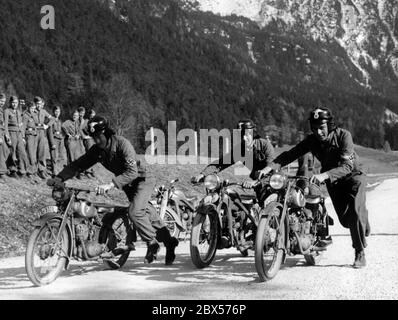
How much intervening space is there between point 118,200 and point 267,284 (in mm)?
10445

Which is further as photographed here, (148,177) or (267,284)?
(148,177)

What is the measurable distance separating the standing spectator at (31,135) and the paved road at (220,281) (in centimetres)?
594

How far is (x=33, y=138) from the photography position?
14.9 meters

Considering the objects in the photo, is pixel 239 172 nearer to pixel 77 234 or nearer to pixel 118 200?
pixel 118 200

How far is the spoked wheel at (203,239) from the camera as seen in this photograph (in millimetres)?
7480

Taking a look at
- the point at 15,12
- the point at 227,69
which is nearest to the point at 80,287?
the point at 15,12

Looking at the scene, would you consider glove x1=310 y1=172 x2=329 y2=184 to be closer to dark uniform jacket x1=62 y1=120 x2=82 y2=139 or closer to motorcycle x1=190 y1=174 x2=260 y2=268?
motorcycle x1=190 y1=174 x2=260 y2=268

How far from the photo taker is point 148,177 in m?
7.72

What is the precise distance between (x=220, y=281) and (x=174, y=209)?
4560 millimetres

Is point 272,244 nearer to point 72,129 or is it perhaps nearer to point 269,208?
point 269,208

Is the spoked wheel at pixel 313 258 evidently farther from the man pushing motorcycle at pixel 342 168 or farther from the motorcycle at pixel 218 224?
the motorcycle at pixel 218 224

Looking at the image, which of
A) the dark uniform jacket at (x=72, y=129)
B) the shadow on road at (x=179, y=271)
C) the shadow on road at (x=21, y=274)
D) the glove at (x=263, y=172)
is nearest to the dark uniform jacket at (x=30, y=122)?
the dark uniform jacket at (x=72, y=129)
